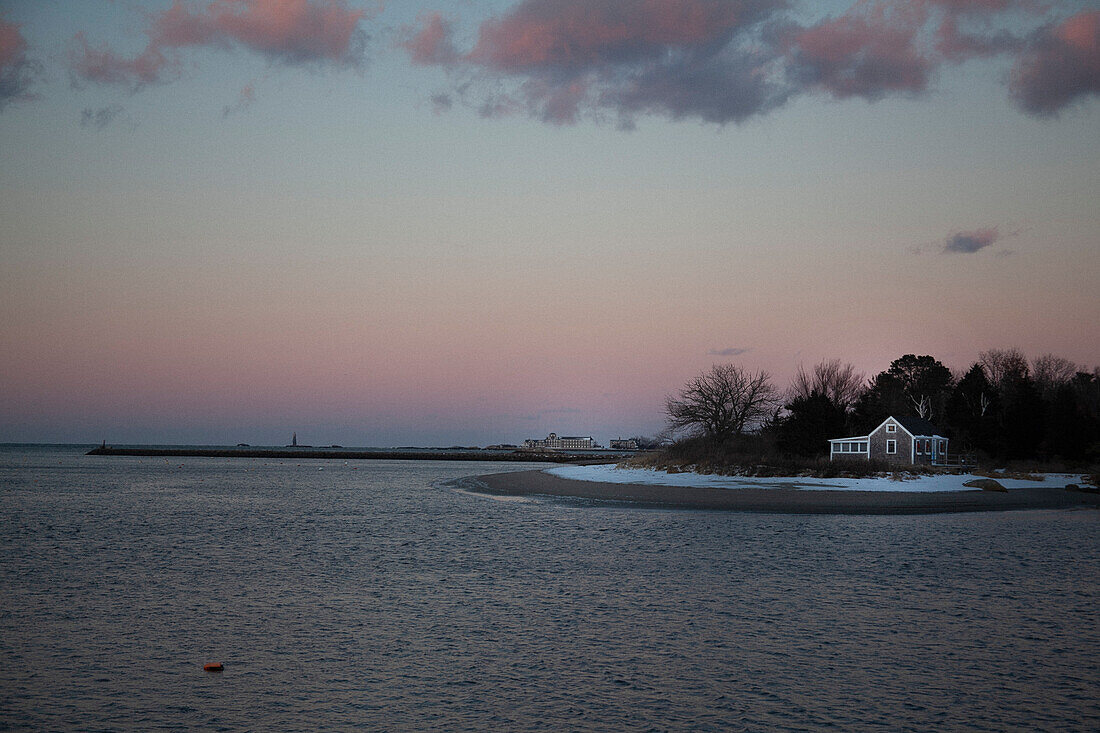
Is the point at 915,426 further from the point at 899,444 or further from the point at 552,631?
the point at 552,631

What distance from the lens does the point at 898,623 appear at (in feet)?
42.3

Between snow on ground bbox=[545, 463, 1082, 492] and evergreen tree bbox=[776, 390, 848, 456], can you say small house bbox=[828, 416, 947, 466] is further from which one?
snow on ground bbox=[545, 463, 1082, 492]

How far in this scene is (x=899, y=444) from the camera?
63.2 m

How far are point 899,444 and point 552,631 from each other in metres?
57.3

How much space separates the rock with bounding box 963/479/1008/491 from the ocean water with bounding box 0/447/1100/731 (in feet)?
74.8

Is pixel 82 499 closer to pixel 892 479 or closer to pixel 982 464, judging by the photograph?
pixel 892 479

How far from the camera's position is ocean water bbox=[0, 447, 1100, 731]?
8633 millimetres

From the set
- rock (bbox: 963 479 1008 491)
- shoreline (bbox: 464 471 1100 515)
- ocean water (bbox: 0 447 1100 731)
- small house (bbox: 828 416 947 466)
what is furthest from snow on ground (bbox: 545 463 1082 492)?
ocean water (bbox: 0 447 1100 731)

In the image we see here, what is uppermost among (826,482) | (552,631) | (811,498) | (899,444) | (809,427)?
(809,427)

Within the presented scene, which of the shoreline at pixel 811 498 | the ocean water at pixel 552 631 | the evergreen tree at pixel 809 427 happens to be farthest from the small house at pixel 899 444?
the ocean water at pixel 552 631

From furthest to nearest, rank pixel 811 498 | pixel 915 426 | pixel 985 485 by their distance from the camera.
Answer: pixel 915 426 < pixel 985 485 < pixel 811 498

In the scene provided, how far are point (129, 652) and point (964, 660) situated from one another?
35.3ft

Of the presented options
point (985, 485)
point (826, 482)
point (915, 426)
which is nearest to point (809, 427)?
point (915, 426)

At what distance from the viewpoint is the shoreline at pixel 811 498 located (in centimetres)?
3534
